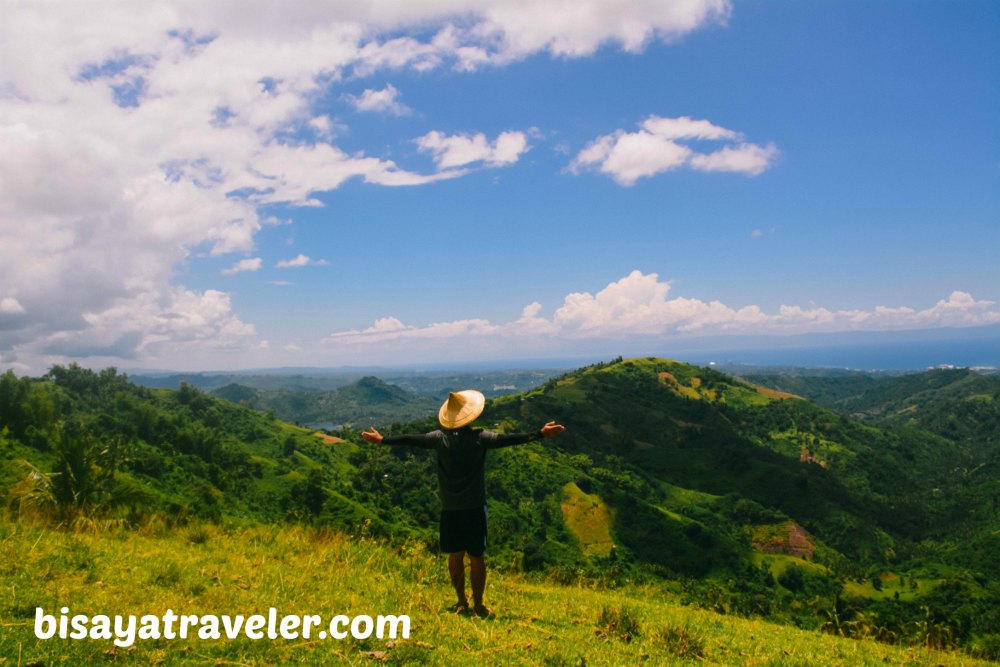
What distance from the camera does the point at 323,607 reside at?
701 cm

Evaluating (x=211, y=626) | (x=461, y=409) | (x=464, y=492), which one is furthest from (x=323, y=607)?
(x=461, y=409)

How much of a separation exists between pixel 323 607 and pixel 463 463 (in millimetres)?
2525

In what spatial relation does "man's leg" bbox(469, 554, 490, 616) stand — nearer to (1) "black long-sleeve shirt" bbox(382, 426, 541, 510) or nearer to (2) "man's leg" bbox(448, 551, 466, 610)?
(2) "man's leg" bbox(448, 551, 466, 610)

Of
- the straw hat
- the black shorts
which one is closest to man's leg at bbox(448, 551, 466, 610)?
the black shorts

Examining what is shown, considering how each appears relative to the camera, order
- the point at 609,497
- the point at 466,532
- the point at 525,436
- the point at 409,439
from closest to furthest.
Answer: the point at 466,532
the point at 525,436
the point at 409,439
the point at 609,497

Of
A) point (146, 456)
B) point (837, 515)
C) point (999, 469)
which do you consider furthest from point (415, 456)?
point (999, 469)

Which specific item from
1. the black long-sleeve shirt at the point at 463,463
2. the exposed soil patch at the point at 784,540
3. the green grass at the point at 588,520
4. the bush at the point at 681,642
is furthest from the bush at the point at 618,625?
the exposed soil patch at the point at 784,540

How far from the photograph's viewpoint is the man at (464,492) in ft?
24.2

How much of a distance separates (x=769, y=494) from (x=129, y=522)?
17762 centimetres

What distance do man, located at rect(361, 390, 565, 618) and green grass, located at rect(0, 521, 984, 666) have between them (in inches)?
21.5

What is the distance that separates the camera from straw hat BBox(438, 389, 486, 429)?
7.53 metres

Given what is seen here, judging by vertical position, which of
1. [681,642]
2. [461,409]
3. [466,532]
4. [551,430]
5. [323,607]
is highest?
[461,409]

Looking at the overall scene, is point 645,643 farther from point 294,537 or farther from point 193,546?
point 193,546

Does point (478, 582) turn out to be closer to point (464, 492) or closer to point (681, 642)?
point (464, 492)
